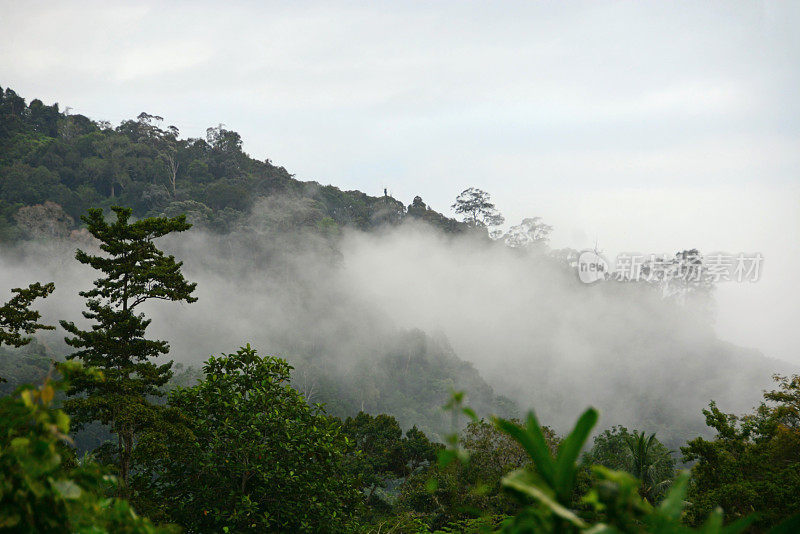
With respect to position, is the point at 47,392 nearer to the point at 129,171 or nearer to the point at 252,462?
the point at 252,462

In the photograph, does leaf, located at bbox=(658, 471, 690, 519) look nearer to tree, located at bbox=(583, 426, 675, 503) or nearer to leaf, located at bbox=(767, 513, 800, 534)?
leaf, located at bbox=(767, 513, 800, 534)

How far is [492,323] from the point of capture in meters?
73.6

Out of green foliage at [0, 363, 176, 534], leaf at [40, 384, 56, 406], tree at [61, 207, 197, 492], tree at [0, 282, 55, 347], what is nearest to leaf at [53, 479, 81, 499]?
green foliage at [0, 363, 176, 534]

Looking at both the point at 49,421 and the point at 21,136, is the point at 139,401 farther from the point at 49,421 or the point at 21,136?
the point at 21,136

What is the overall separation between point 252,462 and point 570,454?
7054mm

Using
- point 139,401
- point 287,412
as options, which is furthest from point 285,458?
point 139,401

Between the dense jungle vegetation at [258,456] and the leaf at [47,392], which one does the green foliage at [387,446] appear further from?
the leaf at [47,392]

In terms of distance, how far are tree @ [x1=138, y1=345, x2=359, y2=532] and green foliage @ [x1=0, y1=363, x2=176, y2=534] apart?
5.67 metres

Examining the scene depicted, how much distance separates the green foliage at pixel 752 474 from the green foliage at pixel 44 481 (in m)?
9.21

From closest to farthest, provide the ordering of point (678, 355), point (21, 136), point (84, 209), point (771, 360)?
point (84, 209)
point (21, 136)
point (678, 355)
point (771, 360)

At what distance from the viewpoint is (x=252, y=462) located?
285 inches

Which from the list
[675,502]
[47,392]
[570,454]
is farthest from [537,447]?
[47,392]

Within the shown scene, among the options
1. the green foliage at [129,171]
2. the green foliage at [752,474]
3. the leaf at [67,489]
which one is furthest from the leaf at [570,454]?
the green foliage at [129,171]

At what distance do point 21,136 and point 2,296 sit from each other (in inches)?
849
